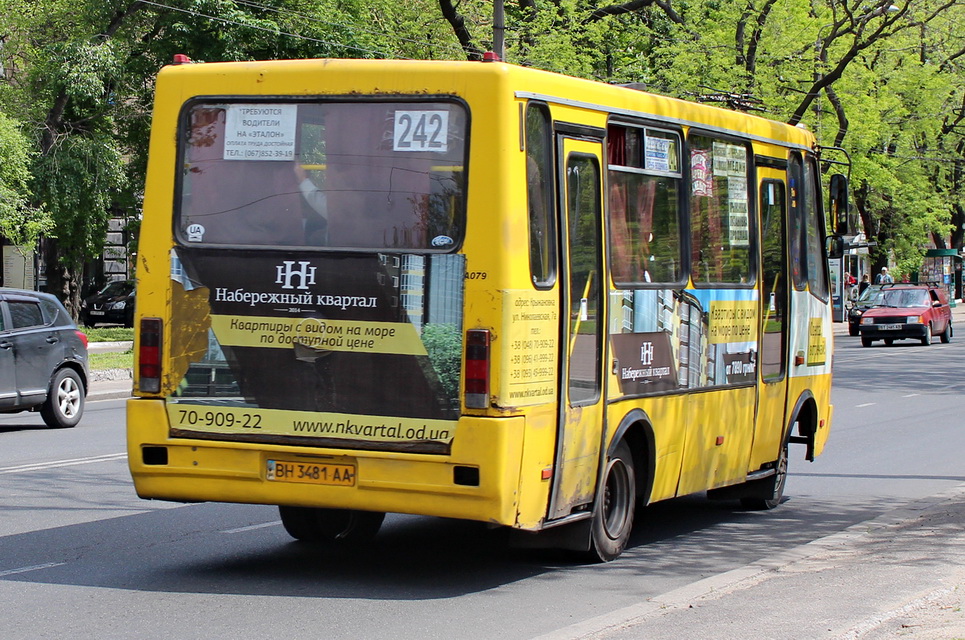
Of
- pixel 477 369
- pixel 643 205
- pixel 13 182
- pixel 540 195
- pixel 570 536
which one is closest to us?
pixel 477 369

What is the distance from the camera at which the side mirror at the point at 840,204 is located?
38.2ft

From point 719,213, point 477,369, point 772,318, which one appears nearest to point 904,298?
point 772,318

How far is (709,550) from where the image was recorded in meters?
9.29

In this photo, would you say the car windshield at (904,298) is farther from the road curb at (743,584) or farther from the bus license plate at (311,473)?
the bus license plate at (311,473)

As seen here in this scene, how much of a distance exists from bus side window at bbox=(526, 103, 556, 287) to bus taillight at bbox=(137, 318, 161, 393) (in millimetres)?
2155

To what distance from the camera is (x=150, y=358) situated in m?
7.79

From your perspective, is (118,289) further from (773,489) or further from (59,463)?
(773,489)

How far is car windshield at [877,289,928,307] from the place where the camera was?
129ft

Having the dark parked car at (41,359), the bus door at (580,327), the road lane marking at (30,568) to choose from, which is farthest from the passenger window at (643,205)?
the dark parked car at (41,359)

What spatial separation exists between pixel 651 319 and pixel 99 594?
3.72 m

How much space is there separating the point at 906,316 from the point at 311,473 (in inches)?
1314

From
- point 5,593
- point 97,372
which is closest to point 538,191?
point 5,593

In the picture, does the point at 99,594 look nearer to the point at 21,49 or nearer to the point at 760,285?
the point at 760,285

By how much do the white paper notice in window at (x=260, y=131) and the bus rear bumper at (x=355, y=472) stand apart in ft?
4.91
